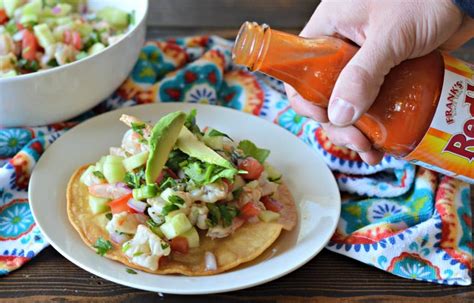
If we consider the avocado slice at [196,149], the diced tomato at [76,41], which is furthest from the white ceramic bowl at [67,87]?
the avocado slice at [196,149]

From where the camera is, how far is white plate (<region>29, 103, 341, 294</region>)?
1.76 m

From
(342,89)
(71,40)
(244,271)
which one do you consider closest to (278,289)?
(244,271)

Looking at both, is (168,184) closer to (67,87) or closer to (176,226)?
(176,226)

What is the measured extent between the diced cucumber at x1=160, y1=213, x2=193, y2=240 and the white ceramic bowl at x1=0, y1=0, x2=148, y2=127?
25.2 inches

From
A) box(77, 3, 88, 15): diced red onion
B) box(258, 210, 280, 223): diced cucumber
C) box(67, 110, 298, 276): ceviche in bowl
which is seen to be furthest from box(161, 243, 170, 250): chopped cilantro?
box(77, 3, 88, 15): diced red onion

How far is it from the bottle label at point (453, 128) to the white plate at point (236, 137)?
1.37 feet

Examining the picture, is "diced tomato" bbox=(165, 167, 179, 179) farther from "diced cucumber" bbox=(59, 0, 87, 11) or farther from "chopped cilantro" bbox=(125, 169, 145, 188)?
"diced cucumber" bbox=(59, 0, 87, 11)

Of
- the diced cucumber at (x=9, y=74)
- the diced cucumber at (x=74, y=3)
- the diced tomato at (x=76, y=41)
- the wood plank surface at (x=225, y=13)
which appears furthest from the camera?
the wood plank surface at (x=225, y=13)

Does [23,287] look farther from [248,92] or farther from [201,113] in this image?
[248,92]

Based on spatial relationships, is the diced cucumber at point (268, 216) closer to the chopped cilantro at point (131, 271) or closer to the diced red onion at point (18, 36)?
the chopped cilantro at point (131, 271)

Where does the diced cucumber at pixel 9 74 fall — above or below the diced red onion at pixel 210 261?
above

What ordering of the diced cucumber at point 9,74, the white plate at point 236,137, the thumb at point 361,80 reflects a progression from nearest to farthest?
the thumb at point 361,80 < the white plate at point 236,137 < the diced cucumber at point 9,74

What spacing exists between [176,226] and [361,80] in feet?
2.21

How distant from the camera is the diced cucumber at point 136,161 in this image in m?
1.97
